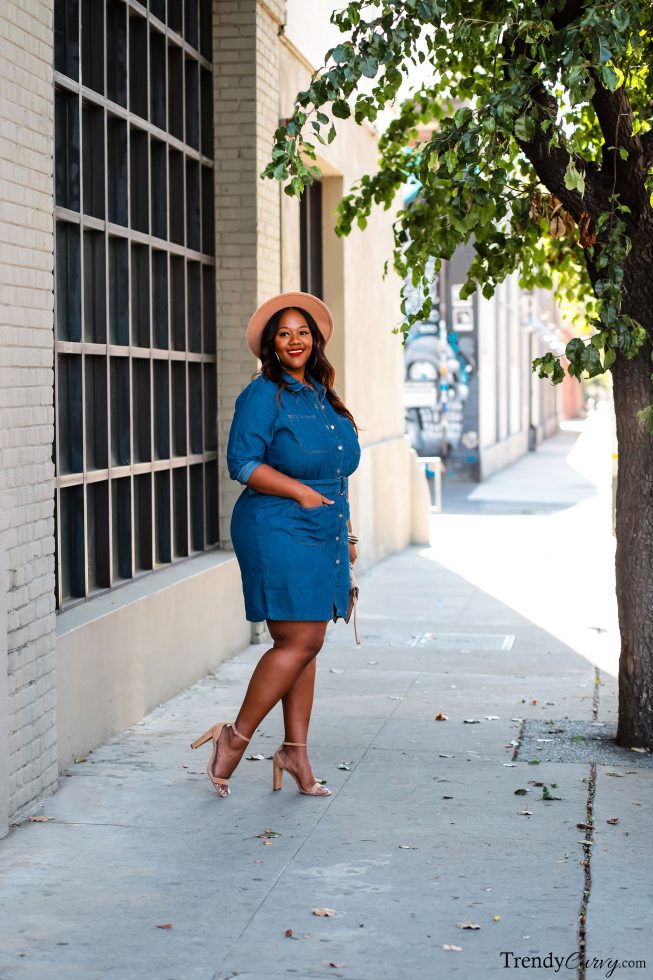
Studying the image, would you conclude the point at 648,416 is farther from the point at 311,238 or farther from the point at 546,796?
the point at 311,238

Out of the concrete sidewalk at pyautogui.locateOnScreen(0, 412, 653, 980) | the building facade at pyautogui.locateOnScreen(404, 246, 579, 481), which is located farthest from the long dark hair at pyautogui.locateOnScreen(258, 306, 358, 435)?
the building facade at pyautogui.locateOnScreen(404, 246, 579, 481)

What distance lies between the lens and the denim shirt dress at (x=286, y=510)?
5.11 m

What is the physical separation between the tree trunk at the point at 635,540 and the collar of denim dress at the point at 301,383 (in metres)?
1.42

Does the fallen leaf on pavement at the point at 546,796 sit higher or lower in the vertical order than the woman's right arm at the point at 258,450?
lower

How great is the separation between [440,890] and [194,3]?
6.01 metres

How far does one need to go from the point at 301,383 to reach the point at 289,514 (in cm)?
52

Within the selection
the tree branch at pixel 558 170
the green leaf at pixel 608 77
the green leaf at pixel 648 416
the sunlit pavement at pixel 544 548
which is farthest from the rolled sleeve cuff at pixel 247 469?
the sunlit pavement at pixel 544 548

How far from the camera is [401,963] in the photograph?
12.3ft

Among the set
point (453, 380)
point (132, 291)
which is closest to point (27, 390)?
point (132, 291)

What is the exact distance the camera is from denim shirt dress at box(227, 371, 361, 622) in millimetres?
5113

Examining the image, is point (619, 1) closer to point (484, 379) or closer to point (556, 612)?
point (556, 612)

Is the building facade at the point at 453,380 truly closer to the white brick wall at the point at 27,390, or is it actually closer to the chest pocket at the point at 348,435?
the chest pocket at the point at 348,435

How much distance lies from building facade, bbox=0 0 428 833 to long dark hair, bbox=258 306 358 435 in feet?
2.80

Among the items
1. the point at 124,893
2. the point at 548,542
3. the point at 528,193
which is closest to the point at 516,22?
the point at 528,193
